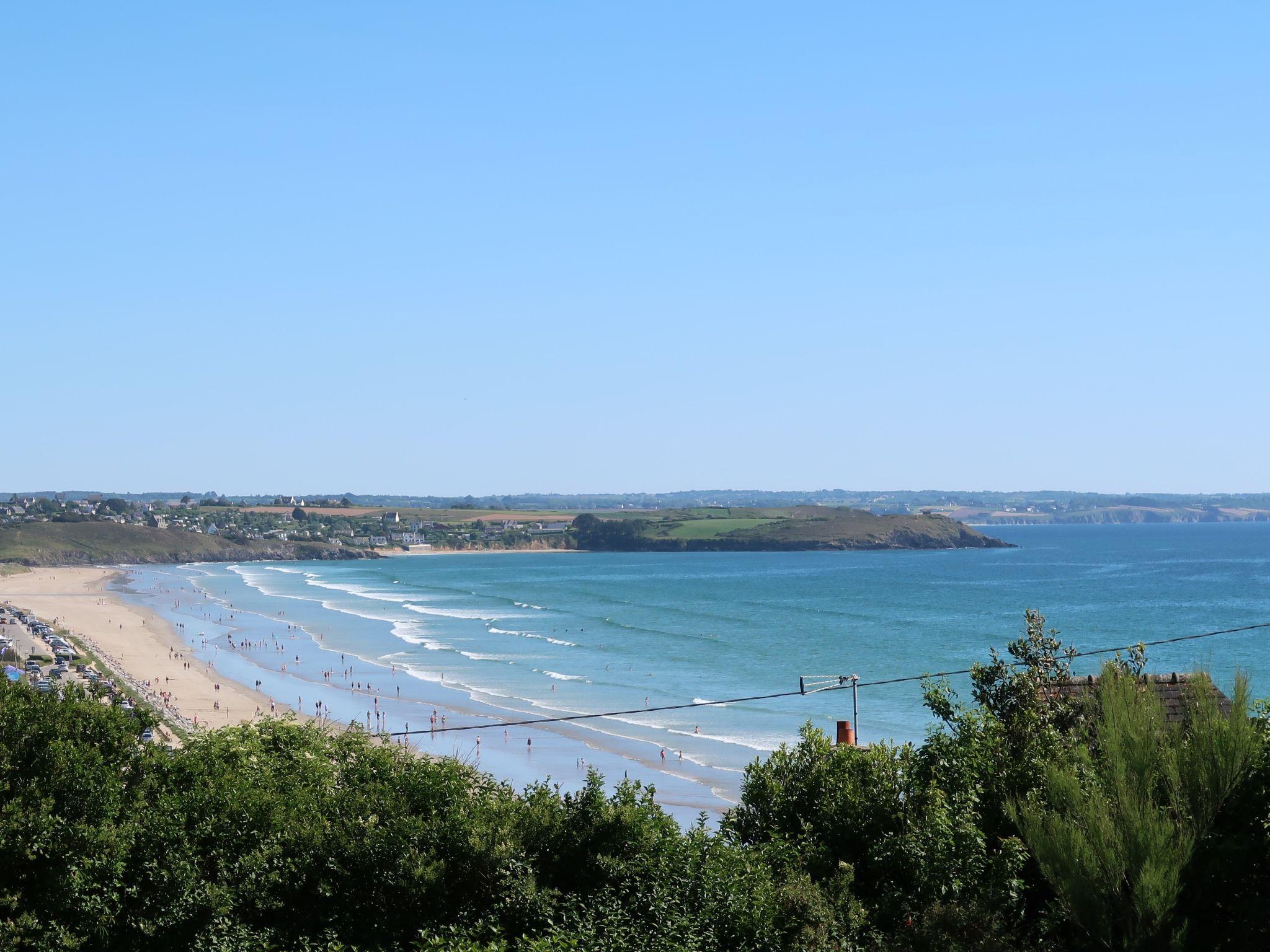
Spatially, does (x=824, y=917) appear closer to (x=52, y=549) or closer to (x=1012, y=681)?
(x=1012, y=681)

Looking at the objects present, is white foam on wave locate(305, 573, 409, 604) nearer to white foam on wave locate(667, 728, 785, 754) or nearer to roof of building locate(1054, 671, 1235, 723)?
white foam on wave locate(667, 728, 785, 754)

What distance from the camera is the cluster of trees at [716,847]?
41.1 feet

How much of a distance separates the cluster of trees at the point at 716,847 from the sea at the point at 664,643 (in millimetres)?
2511

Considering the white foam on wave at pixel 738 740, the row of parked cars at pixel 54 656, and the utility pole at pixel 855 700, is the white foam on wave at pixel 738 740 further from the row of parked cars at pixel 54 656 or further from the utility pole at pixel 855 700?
the row of parked cars at pixel 54 656

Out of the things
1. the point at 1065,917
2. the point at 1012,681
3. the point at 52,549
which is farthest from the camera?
the point at 52,549

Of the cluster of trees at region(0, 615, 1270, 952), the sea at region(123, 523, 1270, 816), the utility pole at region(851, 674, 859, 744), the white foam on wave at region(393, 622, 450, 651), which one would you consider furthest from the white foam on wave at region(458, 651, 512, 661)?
the cluster of trees at region(0, 615, 1270, 952)

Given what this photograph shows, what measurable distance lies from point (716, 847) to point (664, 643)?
206 feet

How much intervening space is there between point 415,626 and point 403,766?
235 feet

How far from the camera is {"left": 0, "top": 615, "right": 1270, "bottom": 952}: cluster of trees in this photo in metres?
12.5

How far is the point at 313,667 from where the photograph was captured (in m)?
68.4

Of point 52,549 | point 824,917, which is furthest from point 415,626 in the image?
point 52,549

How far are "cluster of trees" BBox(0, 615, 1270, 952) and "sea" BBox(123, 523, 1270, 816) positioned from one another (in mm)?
2511

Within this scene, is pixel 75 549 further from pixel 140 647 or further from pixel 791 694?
pixel 791 694

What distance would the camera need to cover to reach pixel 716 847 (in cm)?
1433
